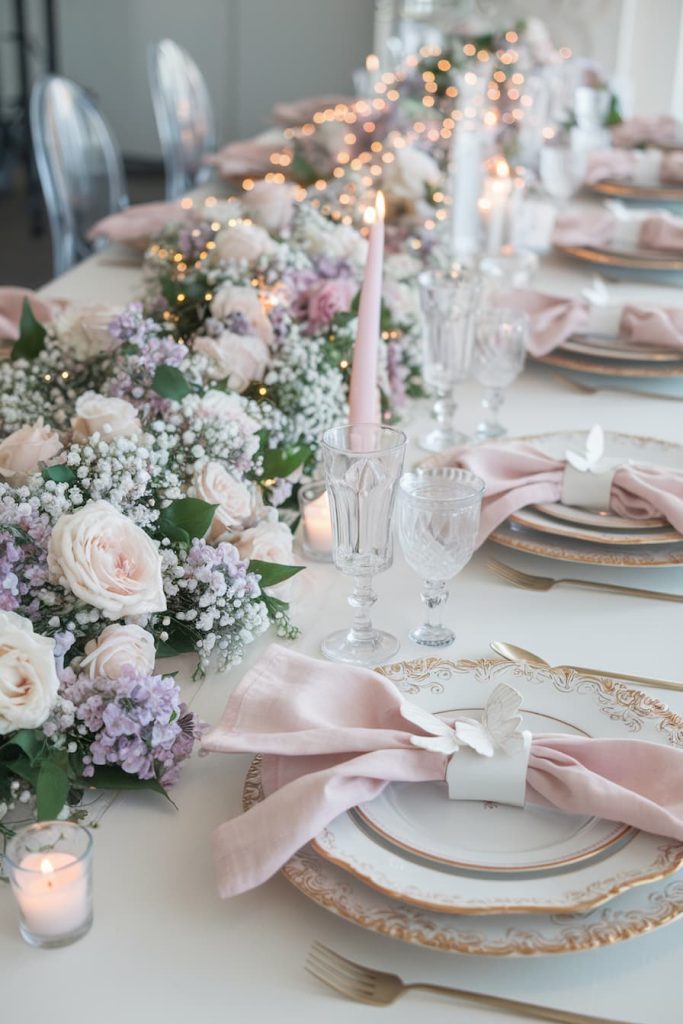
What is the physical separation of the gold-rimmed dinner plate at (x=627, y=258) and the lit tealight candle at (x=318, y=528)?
1.35 metres

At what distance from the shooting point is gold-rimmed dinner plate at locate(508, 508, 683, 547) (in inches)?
47.7

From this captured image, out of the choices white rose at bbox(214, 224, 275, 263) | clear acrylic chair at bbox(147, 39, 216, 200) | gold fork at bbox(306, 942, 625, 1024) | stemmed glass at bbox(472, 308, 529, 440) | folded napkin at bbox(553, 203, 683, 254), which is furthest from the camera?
clear acrylic chair at bbox(147, 39, 216, 200)

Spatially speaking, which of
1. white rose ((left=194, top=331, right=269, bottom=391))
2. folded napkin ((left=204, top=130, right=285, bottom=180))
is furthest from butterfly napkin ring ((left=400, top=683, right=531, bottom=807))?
folded napkin ((left=204, top=130, right=285, bottom=180))

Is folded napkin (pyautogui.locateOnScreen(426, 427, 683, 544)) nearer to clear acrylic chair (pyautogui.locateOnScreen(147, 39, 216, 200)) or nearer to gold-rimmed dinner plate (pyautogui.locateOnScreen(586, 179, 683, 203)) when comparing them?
gold-rimmed dinner plate (pyautogui.locateOnScreen(586, 179, 683, 203))

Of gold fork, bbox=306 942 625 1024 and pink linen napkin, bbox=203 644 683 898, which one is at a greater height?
pink linen napkin, bbox=203 644 683 898

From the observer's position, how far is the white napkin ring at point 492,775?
840 millimetres

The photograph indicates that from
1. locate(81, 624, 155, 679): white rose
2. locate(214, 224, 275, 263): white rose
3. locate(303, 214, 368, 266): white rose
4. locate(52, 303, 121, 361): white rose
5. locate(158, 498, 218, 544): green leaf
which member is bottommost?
locate(81, 624, 155, 679): white rose

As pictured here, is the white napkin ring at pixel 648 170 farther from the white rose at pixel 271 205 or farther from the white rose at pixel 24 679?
the white rose at pixel 24 679

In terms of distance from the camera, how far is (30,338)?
61.1 inches

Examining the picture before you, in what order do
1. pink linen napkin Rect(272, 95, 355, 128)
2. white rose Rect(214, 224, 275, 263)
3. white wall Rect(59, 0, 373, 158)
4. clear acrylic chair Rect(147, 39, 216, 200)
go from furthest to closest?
white wall Rect(59, 0, 373, 158) < clear acrylic chair Rect(147, 39, 216, 200) < pink linen napkin Rect(272, 95, 355, 128) < white rose Rect(214, 224, 275, 263)

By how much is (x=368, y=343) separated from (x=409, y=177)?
1.32 meters

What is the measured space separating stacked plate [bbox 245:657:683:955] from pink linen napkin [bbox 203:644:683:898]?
0.7 inches

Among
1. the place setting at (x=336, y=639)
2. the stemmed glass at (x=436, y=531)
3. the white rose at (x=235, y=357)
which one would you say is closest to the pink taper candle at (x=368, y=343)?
the place setting at (x=336, y=639)

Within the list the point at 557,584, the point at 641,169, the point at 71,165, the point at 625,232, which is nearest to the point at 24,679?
the point at 557,584
